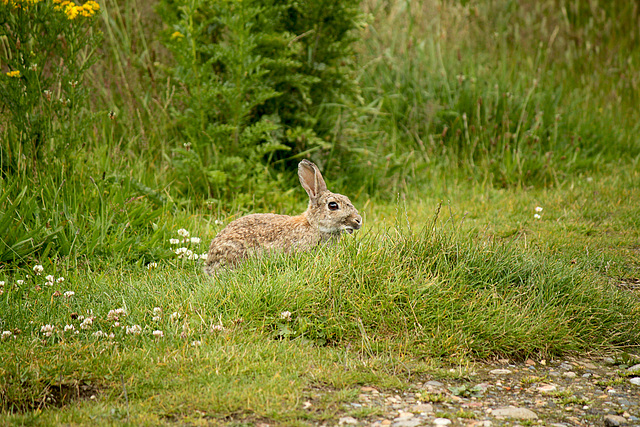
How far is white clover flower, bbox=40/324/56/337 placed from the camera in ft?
13.1

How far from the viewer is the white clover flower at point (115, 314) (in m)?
4.17

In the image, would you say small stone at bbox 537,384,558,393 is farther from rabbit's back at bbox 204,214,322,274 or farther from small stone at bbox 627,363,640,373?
rabbit's back at bbox 204,214,322,274

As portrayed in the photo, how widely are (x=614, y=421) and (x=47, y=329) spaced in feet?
11.2

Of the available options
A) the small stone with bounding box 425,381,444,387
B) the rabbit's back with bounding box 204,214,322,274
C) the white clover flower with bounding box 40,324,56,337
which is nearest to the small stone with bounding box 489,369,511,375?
the small stone with bounding box 425,381,444,387

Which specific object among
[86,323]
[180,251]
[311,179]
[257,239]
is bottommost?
[180,251]

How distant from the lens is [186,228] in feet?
20.8

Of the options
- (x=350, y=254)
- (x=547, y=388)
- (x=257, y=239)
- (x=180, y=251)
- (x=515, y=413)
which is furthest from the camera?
(x=180, y=251)

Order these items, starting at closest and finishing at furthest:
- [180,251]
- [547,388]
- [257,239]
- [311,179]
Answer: [547,388] → [257,239] → [180,251] → [311,179]

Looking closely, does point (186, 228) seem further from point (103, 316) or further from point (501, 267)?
point (501, 267)

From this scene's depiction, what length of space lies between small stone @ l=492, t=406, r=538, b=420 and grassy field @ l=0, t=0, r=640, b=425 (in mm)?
580

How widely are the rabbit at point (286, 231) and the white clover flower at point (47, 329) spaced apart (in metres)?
1.49

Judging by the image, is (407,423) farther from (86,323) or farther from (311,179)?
(311,179)

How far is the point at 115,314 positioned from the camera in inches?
167

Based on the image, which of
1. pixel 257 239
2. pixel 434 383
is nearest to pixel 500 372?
pixel 434 383
